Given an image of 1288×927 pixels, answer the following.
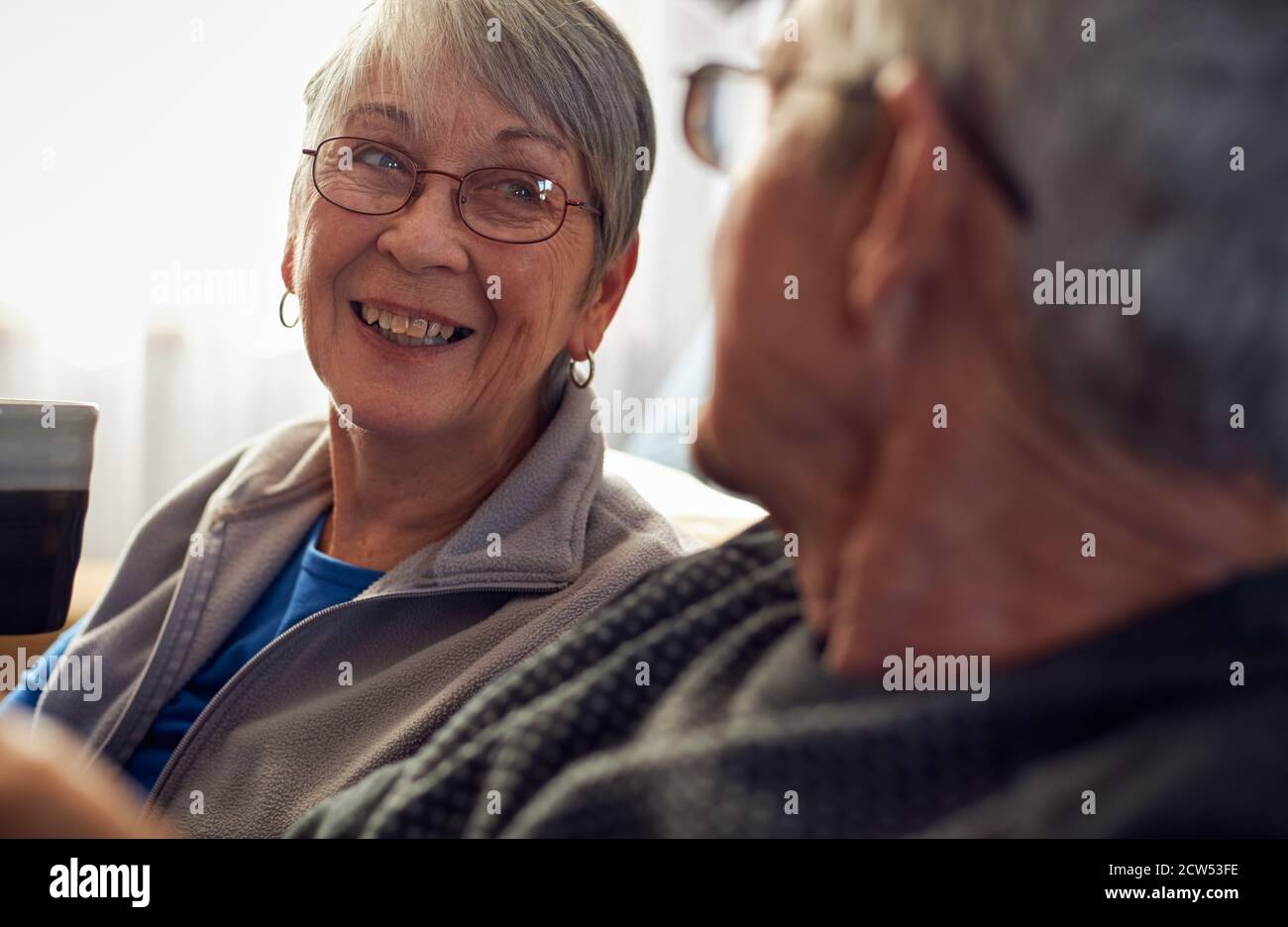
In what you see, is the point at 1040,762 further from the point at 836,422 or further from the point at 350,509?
the point at 350,509

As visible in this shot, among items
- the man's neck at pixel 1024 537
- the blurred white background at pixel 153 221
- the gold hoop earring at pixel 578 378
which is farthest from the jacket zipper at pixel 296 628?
the blurred white background at pixel 153 221

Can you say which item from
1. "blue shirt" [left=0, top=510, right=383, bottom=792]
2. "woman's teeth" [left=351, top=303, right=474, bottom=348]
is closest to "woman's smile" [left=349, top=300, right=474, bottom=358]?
"woman's teeth" [left=351, top=303, right=474, bottom=348]

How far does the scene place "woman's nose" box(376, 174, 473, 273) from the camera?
108 cm

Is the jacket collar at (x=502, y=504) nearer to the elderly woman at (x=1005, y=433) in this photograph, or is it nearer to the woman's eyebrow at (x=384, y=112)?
the woman's eyebrow at (x=384, y=112)

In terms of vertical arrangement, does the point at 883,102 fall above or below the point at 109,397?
below

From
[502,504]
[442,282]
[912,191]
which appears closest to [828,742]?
[912,191]

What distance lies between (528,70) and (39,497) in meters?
0.61

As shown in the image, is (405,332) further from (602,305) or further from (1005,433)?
(1005,433)

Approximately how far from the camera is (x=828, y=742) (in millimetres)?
535

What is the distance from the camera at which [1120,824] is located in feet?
1.48

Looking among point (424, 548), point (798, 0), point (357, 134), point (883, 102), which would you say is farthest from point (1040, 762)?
point (357, 134)

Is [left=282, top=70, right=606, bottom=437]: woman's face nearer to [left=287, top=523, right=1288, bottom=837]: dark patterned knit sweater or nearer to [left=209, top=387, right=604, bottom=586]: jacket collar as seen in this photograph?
[left=209, top=387, right=604, bottom=586]: jacket collar
